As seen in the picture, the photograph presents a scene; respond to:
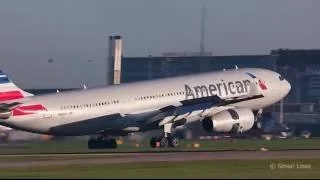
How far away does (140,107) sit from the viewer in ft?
272

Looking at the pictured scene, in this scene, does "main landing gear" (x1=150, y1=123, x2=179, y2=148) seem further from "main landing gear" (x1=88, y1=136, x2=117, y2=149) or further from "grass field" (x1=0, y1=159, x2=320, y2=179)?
"grass field" (x1=0, y1=159, x2=320, y2=179)

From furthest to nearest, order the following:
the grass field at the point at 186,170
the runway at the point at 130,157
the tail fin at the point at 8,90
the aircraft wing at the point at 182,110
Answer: the aircraft wing at the point at 182,110 → the tail fin at the point at 8,90 → the runway at the point at 130,157 → the grass field at the point at 186,170

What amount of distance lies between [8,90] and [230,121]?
17974 mm

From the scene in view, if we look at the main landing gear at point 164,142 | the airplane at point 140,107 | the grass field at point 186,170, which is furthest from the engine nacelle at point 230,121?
the grass field at point 186,170

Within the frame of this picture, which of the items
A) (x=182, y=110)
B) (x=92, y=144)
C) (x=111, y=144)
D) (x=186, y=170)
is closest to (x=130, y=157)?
(x=186, y=170)

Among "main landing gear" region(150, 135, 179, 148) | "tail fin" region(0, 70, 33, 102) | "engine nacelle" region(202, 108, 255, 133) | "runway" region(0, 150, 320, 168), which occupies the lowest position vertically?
"runway" region(0, 150, 320, 168)

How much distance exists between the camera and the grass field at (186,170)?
4909cm

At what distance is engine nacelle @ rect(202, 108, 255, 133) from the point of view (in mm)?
81412

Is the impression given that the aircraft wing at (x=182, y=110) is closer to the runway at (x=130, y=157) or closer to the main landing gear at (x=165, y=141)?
the main landing gear at (x=165, y=141)

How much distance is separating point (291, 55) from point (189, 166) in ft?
401

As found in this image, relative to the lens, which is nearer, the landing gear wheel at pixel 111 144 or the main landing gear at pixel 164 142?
the main landing gear at pixel 164 142

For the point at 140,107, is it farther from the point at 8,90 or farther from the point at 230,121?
the point at 8,90

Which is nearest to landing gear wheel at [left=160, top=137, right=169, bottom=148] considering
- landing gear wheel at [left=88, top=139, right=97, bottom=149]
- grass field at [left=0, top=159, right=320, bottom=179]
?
landing gear wheel at [left=88, top=139, right=97, bottom=149]

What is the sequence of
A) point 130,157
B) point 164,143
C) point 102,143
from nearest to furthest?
point 130,157 → point 164,143 → point 102,143
